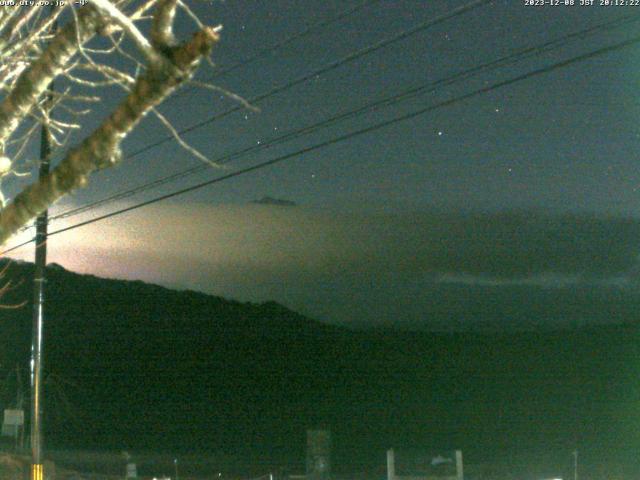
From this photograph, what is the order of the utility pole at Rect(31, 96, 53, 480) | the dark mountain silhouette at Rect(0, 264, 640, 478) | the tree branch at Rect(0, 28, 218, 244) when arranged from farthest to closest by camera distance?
the dark mountain silhouette at Rect(0, 264, 640, 478) < the utility pole at Rect(31, 96, 53, 480) < the tree branch at Rect(0, 28, 218, 244)

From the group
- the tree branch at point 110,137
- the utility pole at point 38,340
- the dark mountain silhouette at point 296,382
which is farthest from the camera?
the dark mountain silhouette at point 296,382

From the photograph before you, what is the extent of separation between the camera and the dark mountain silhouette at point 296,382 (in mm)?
68750

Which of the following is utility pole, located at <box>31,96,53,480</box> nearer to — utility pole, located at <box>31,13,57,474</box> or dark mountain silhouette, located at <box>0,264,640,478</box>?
utility pole, located at <box>31,13,57,474</box>

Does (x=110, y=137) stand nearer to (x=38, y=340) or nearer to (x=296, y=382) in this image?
(x=38, y=340)

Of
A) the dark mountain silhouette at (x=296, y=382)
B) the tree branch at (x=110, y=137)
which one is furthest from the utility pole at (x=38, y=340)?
the dark mountain silhouette at (x=296, y=382)

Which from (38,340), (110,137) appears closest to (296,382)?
(38,340)

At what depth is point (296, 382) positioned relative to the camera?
351 feet

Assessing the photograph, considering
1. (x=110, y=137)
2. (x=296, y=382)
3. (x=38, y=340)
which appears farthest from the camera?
(x=296, y=382)

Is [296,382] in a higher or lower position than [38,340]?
lower

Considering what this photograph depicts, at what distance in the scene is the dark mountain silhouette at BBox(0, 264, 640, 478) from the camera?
2707 inches

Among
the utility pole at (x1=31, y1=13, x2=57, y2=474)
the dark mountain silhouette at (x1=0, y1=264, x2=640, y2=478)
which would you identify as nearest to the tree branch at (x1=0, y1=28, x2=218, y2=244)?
the utility pole at (x1=31, y1=13, x2=57, y2=474)

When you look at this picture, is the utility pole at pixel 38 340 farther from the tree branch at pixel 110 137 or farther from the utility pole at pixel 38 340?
the tree branch at pixel 110 137

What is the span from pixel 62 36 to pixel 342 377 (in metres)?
A: 105

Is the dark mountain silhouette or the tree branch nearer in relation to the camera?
the tree branch
